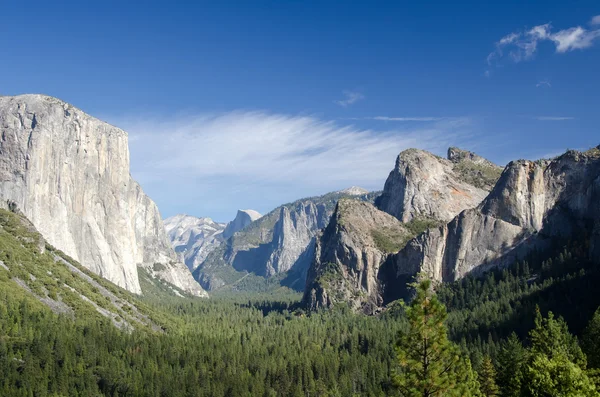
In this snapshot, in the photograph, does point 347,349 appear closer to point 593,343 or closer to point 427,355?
point 593,343

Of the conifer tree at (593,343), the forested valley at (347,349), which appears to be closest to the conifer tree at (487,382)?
the forested valley at (347,349)

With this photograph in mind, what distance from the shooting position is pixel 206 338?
14762 centimetres

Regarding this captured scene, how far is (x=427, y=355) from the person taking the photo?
3600cm

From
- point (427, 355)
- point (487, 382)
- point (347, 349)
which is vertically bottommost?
point (347, 349)

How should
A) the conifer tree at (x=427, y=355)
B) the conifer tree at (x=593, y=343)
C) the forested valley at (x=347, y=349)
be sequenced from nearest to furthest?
1. the conifer tree at (x=427, y=355)
2. the forested valley at (x=347, y=349)
3. the conifer tree at (x=593, y=343)

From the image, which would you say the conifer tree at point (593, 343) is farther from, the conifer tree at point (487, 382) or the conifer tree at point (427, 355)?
the conifer tree at point (427, 355)

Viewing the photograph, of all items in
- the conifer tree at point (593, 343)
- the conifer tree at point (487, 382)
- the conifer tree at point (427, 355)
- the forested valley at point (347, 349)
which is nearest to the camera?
the conifer tree at point (427, 355)

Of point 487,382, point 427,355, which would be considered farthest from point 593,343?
point 427,355

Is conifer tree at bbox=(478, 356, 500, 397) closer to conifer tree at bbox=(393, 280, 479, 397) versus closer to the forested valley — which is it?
the forested valley

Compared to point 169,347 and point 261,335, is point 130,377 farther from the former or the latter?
point 261,335

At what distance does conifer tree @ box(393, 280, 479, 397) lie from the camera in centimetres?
3544

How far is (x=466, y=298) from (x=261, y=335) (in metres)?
68.9

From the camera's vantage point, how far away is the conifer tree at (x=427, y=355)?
35.4 meters

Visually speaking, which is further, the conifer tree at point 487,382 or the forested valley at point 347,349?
the conifer tree at point 487,382
